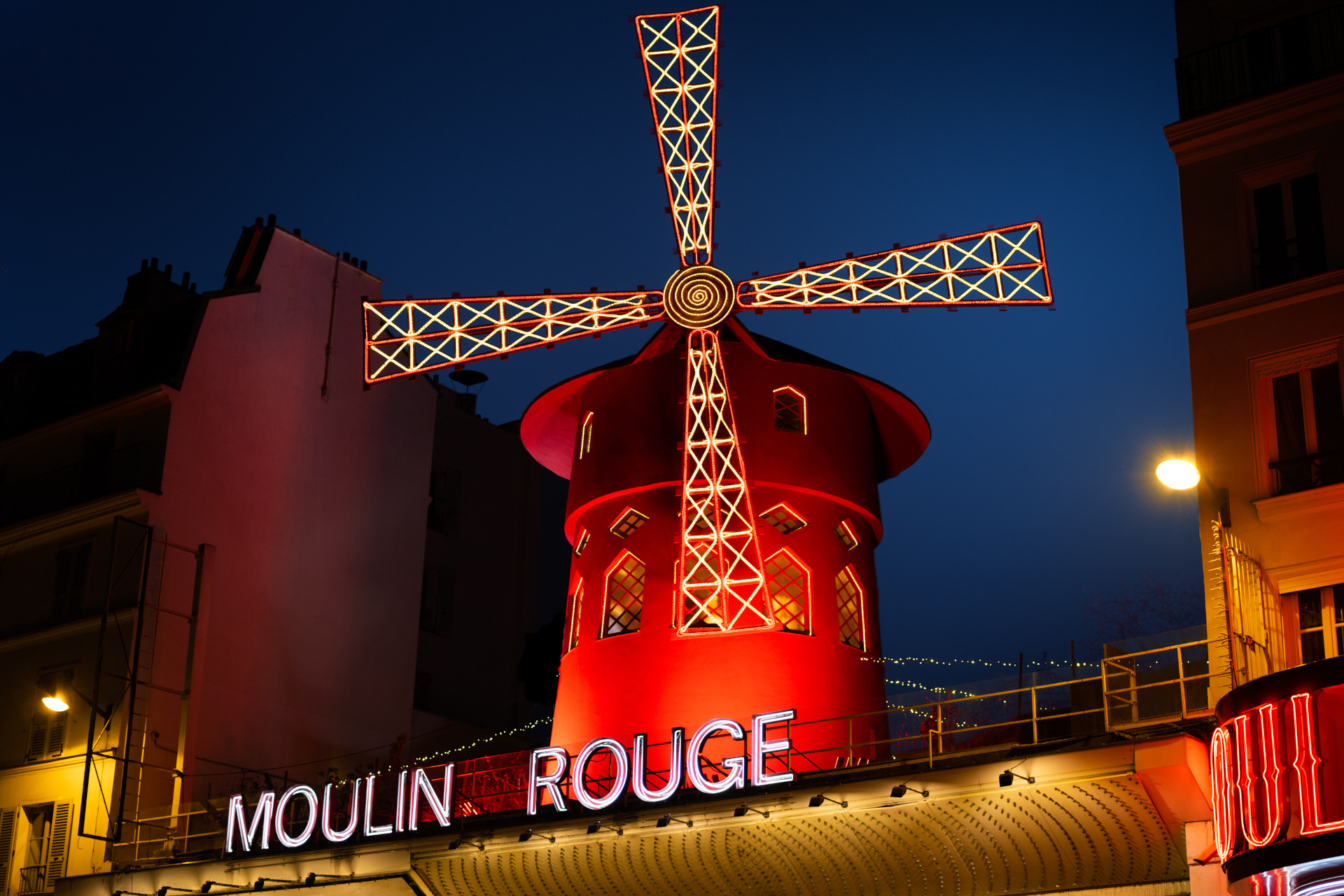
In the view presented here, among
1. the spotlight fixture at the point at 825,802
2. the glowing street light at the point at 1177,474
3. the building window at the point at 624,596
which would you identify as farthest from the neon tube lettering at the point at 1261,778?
the building window at the point at 624,596

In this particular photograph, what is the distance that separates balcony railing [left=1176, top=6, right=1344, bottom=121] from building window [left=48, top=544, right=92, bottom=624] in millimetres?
15428

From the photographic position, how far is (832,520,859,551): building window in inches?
708

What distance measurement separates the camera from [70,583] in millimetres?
22031

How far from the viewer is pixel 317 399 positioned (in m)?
23.5

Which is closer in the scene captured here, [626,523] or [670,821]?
[670,821]

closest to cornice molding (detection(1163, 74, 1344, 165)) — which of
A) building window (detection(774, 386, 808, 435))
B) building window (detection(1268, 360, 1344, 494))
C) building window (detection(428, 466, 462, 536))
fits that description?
building window (detection(1268, 360, 1344, 494))

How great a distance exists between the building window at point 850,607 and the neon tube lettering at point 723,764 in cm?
323

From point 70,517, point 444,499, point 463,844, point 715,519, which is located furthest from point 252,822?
point 444,499

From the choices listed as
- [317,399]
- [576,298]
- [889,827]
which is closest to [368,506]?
[317,399]

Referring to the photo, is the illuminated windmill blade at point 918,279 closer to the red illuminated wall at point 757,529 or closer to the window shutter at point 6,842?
the red illuminated wall at point 757,529

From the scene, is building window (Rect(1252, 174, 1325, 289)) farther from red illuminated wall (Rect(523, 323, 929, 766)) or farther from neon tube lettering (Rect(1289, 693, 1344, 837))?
red illuminated wall (Rect(523, 323, 929, 766))

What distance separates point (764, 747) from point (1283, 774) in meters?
5.32

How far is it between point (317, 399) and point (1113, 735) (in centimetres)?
1449

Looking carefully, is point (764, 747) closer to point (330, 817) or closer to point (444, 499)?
point (330, 817)
